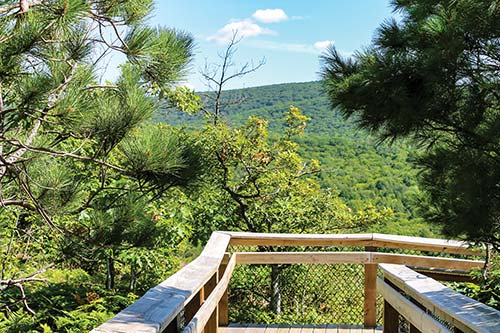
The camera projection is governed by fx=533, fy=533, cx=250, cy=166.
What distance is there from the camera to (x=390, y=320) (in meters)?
2.63

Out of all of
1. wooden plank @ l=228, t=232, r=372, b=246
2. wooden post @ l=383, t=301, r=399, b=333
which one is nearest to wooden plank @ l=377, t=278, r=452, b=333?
wooden post @ l=383, t=301, r=399, b=333

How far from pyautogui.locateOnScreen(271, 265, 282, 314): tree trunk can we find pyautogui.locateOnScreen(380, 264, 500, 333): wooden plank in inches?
135

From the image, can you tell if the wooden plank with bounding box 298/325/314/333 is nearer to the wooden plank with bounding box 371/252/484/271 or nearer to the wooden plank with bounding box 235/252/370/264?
the wooden plank with bounding box 235/252/370/264

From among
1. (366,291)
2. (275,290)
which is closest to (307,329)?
(366,291)

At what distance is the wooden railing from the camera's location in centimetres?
152

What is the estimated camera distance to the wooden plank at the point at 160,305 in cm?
136

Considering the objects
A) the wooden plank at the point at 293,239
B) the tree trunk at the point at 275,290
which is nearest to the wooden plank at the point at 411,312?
the wooden plank at the point at 293,239

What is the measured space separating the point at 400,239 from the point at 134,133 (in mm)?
2007

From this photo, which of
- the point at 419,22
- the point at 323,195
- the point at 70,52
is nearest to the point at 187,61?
the point at 70,52

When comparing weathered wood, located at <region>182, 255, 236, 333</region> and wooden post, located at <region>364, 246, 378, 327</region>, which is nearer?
weathered wood, located at <region>182, 255, 236, 333</region>

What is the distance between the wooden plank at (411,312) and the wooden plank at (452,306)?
39mm

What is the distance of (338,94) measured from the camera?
8.26 ft

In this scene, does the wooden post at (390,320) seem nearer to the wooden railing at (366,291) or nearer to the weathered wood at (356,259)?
the wooden railing at (366,291)

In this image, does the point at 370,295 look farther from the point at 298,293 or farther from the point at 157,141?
the point at 298,293
